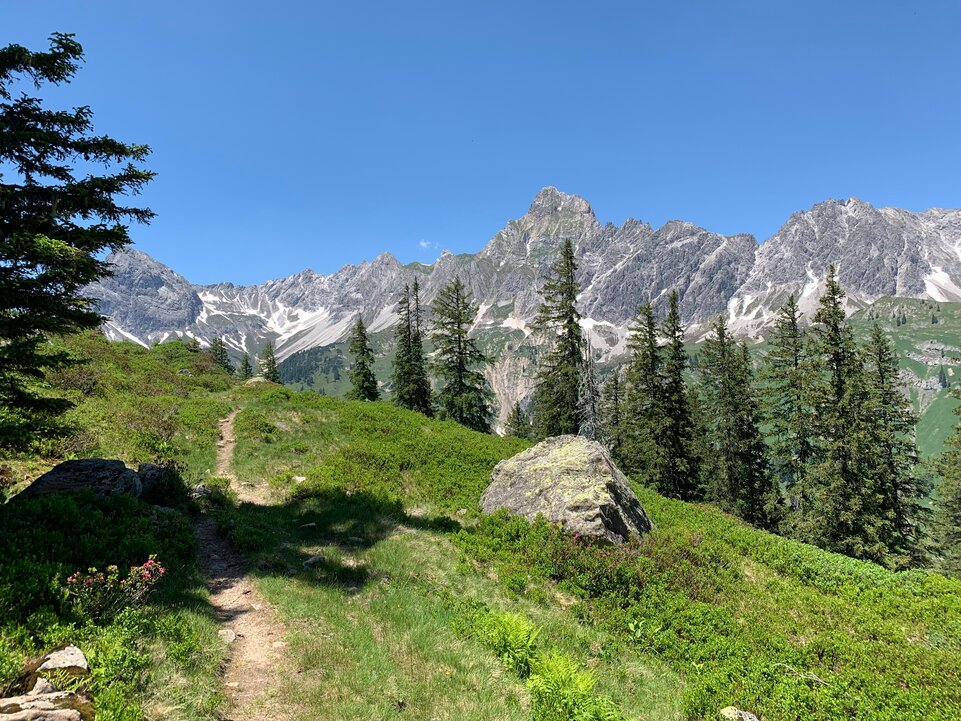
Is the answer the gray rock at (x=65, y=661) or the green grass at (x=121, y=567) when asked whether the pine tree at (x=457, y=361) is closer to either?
the green grass at (x=121, y=567)

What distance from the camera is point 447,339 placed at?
4256 centimetres

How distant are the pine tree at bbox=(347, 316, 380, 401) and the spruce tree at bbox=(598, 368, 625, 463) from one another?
82.6 ft

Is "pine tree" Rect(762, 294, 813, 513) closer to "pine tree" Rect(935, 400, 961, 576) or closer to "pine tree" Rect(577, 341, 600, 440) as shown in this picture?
"pine tree" Rect(935, 400, 961, 576)

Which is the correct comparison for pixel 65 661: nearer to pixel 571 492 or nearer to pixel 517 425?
pixel 571 492

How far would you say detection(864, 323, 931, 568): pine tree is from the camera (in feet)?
88.6

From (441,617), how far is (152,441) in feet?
50.1

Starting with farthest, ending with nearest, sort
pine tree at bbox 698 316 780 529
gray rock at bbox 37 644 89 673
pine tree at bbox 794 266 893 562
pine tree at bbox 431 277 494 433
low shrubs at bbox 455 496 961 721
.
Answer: pine tree at bbox 431 277 494 433 < pine tree at bbox 698 316 780 529 < pine tree at bbox 794 266 893 562 < low shrubs at bbox 455 496 961 721 < gray rock at bbox 37 644 89 673

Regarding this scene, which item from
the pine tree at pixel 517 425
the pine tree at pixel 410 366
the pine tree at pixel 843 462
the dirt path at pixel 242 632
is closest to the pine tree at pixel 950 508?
the pine tree at pixel 843 462

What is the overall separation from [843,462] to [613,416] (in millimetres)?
23867

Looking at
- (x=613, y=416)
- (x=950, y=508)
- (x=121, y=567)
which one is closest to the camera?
(x=121, y=567)

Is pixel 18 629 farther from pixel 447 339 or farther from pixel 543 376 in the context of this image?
pixel 447 339

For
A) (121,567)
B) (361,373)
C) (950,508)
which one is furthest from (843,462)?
(361,373)

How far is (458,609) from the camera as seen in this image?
10.6 meters

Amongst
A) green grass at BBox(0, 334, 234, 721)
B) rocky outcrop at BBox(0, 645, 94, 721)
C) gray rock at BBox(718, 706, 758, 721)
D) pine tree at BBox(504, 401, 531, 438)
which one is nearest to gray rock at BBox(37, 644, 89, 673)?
rocky outcrop at BBox(0, 645, 94, 721)
